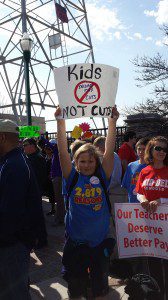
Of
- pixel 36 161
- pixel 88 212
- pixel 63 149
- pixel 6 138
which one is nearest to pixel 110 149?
pixel 63 149

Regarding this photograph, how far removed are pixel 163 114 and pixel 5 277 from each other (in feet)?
40.0

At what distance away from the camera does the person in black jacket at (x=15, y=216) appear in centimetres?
217

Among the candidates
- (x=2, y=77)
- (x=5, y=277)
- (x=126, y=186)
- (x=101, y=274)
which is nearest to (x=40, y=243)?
(x=5, y=277)

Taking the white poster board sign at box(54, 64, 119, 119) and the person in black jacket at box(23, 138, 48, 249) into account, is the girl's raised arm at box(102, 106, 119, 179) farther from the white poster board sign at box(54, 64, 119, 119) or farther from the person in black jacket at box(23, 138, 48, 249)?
the person in black jacket at box(23, 138, 48, 249)

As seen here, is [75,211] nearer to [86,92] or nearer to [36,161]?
[86,92]

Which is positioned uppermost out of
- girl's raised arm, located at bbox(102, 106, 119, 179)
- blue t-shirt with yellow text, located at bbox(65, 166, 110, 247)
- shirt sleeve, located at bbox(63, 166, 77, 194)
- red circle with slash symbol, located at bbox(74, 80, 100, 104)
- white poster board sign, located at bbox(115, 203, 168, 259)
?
red circle with slash symbol, located at bbox(74, 80, 100, 104)

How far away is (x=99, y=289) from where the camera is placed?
8.55 feet

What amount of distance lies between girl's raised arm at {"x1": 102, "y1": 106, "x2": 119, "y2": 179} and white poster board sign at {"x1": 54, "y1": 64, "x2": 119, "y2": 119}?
0.52 ft

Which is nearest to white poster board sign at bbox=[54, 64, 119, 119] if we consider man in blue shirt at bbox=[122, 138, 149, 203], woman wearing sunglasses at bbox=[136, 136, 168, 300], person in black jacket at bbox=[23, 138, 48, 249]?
woman wearing sunglasses at bbox=[136, 136, 168, 300]

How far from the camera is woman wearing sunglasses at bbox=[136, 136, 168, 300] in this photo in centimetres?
306

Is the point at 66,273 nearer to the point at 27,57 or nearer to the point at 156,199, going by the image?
the point at 156,199

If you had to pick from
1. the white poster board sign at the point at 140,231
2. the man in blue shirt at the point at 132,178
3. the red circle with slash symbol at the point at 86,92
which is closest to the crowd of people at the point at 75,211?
the white poster board sign at the point at 140,231

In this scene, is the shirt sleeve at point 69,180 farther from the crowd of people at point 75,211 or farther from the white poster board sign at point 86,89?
the white poster board sign at point 86,89

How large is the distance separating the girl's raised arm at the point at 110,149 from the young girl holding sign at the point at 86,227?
0.09m
